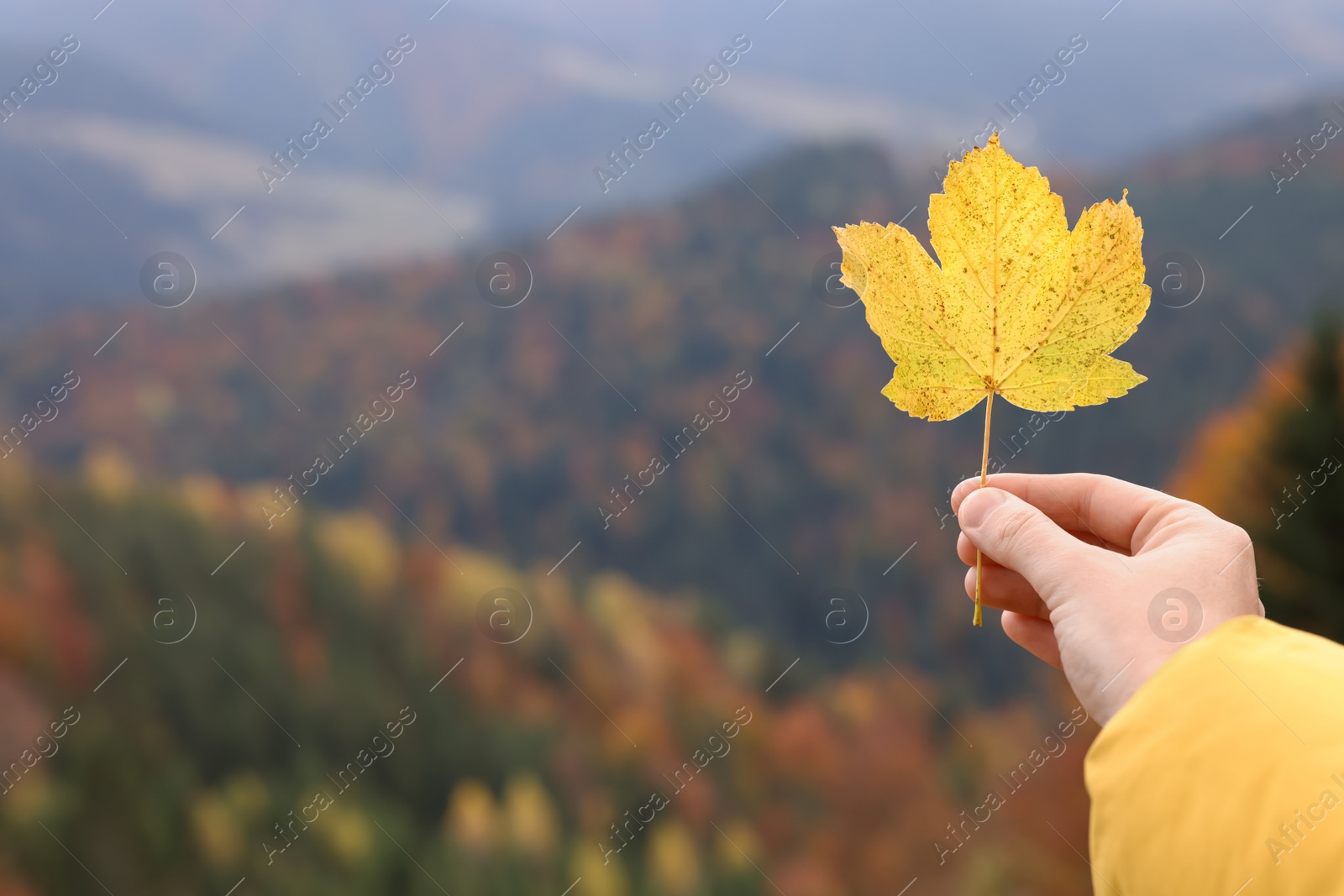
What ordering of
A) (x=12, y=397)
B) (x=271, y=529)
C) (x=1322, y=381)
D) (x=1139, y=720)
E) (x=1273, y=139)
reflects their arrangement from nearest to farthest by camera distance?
1. (x=1139, y=720)
2. (x=271, y=529)
3. (x=1322, y=381)
4. (x=12, y=397)
5. (x=1273, y=139)

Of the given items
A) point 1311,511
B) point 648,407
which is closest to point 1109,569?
point 1311,511

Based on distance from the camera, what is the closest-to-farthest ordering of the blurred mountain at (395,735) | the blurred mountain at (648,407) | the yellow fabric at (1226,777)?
the yellow fabric at (1226,777)
the blurred mountain at (395,735)
the blurred mountain at (648,407)

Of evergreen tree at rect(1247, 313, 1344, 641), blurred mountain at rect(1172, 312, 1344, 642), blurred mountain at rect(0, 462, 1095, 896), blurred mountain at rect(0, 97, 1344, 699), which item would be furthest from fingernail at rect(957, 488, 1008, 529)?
blurred mountain at rect(0, 97, 1344, 699)

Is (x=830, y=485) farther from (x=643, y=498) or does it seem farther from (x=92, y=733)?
(x=92, y=733)

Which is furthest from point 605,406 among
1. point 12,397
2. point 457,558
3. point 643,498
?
point 12,397

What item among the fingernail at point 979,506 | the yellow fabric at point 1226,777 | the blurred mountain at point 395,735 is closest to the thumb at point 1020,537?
the fingernail at point 979,506

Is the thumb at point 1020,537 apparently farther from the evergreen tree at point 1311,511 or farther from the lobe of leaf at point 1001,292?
the evergreen tree at point 1311,511
